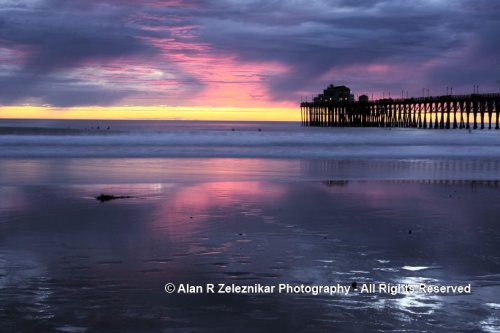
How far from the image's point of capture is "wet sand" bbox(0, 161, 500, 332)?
5164 millimetres

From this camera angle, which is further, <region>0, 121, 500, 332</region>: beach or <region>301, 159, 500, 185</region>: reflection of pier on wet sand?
<region>301, 159, 500, 185</region>: reflection of pier on wet sand

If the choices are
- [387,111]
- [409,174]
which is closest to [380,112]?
[387,111]

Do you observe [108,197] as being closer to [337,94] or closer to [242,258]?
[242,258]

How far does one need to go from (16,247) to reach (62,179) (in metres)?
10.6

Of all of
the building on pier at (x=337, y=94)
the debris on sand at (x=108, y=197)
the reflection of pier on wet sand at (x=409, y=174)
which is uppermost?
the building on pier at (x=337, y=94)

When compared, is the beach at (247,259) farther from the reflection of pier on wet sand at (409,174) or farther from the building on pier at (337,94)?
the building on pier at (337,94)

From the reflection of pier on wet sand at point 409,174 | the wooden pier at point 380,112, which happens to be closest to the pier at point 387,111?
the wooden pier at point 380,112

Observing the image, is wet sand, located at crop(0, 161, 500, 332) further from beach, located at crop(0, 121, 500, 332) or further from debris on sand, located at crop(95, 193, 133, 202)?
debris on sand, located at crop(95, 193, 133, 202)

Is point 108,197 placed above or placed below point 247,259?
above

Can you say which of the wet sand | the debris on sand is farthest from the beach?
the debris on sand

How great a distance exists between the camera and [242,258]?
7.41 meters

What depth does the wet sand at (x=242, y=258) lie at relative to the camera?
5164 millimetres

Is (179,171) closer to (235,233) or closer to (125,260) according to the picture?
(235,233)

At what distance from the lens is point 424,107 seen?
97812 mm
